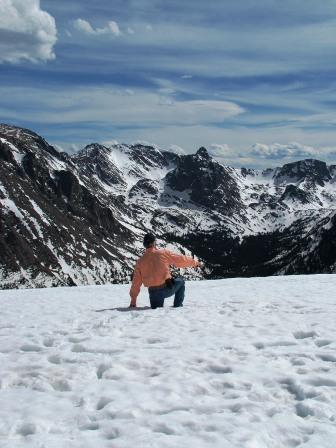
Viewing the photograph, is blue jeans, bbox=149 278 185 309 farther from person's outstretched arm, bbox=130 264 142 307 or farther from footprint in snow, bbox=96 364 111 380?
footprint in snow, bbox=96 364 111 380

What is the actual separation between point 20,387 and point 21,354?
8.55 ft

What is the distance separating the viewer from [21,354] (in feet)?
41.8

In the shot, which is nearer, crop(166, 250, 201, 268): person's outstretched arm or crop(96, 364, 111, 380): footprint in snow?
crop(96, 364, 111, 380): footprint in snow

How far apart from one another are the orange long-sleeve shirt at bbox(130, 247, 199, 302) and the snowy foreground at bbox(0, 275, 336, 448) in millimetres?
1763

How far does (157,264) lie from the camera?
18891mm

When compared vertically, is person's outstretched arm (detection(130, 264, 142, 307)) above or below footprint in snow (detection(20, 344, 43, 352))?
above

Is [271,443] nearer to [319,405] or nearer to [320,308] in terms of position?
[319,405]

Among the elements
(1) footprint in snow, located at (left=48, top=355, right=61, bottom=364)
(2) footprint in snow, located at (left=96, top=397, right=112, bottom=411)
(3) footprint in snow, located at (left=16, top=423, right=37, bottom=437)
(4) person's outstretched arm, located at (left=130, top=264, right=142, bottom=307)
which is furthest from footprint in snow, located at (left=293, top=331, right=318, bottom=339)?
(3) footprint in snow, located at (left=16, top=423, right=37, bottom=437)

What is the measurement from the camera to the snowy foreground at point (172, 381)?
7.75 meters

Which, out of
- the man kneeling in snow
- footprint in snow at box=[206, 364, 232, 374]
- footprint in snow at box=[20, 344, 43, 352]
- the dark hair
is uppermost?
the dark hair

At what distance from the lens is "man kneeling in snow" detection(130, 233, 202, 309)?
1888cm

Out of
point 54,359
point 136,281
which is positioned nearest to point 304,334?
point 54,359

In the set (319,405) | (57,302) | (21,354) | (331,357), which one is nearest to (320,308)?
(331,357)

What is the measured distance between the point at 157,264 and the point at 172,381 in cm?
902
